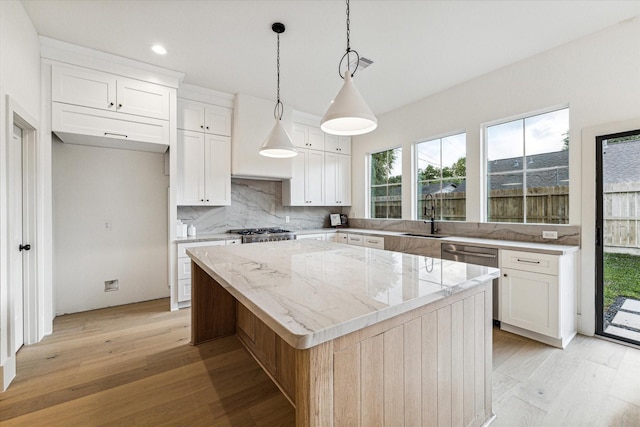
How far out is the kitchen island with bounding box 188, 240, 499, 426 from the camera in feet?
2.83

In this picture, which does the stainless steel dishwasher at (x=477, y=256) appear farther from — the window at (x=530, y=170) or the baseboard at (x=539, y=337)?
the window at (x=530, y=170)

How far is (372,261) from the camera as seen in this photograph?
178cm

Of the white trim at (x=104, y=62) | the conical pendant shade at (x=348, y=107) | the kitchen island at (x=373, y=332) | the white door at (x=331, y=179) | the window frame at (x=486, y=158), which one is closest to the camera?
the kitchen island at (x=373, y=332)

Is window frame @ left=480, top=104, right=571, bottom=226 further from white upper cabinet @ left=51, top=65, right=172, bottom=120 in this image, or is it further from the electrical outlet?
the electrical outlet

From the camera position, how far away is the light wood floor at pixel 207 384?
1615mm

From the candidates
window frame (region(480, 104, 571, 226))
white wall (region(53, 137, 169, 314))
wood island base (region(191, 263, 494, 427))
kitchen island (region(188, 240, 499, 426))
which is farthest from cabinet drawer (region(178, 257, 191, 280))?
window frame (region(480, 104, 571, 226))

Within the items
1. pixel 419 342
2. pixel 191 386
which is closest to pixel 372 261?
pixel 419 342

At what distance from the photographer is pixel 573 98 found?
267 centimetres

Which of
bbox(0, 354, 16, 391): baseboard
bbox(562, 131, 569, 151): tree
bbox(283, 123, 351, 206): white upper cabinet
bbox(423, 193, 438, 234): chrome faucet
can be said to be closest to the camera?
bbox(0, 354, 16, 391): baseboard

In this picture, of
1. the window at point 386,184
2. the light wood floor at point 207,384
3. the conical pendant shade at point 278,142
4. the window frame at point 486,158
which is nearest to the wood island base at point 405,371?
the light wood floor at point 207,384

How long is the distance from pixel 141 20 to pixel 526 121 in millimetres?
3935

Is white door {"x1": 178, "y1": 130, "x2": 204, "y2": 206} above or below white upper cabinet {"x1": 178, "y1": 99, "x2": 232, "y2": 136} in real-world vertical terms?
below

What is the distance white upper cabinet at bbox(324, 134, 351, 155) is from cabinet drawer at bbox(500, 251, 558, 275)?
10.5 ft

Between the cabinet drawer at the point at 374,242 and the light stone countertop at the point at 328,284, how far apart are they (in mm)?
1880
